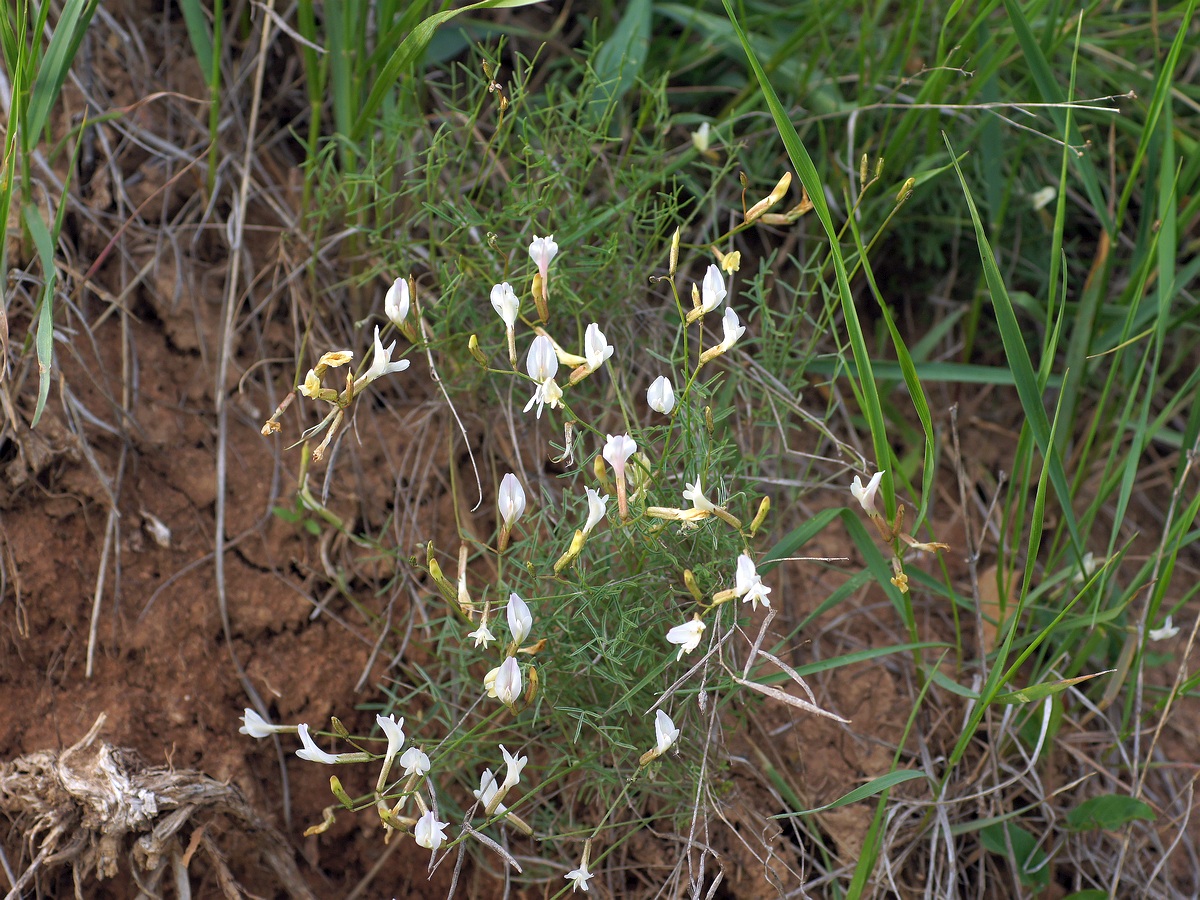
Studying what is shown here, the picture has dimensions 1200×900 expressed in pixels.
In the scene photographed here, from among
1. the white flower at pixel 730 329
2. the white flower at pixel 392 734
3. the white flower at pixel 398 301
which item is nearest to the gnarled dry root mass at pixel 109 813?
the white flower at pixel 392 734

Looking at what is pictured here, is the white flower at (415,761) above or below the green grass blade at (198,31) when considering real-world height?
below

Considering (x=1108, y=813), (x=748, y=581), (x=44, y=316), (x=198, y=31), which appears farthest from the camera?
(x=198, y=31)

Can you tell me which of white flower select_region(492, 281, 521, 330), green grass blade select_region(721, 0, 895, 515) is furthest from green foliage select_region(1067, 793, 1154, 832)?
white flower select_region(492, 281, 521, 330)

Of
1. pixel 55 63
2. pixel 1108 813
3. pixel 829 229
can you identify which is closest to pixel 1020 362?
pixel 829 229

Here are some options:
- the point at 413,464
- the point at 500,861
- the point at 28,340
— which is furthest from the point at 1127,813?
the point at 28,340

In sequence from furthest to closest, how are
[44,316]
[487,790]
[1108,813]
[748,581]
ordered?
[1108,813], [44,316], [487,790], [748,581]

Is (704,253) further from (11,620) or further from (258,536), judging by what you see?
(11,620)

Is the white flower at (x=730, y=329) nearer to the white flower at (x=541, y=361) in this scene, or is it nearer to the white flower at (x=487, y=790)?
the white flower at (x=541, y=361)

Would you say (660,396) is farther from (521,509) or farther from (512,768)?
(512,768)
